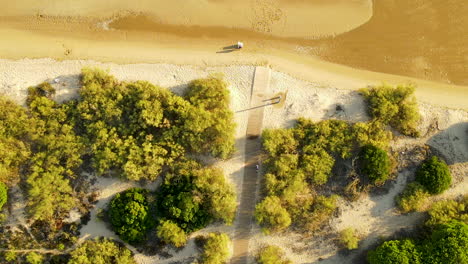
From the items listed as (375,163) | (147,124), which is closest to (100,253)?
(147,124)

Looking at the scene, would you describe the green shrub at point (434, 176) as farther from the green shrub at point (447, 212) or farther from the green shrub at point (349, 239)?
the green shrub at point (349, 239)

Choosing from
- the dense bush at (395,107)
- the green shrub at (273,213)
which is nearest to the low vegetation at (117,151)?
the green shrub at (273,213)

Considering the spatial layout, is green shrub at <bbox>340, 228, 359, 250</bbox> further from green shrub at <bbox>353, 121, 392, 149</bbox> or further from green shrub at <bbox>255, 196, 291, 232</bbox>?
green shrub at <bbox>353, 121, 392, 149</bbox>

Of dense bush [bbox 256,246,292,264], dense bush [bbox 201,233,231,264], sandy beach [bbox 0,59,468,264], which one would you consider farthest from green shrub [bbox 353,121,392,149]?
dense bush [bbox 201,233,231,264]

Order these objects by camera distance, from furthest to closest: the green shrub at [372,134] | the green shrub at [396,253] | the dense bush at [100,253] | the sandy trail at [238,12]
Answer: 1. the sandy trail at [238,12]
2. the green shrub at [372,134]
3. the dense bush at [100,253]
4. the green shrub at [396,253]

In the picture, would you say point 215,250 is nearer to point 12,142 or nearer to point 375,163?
point 375,163
